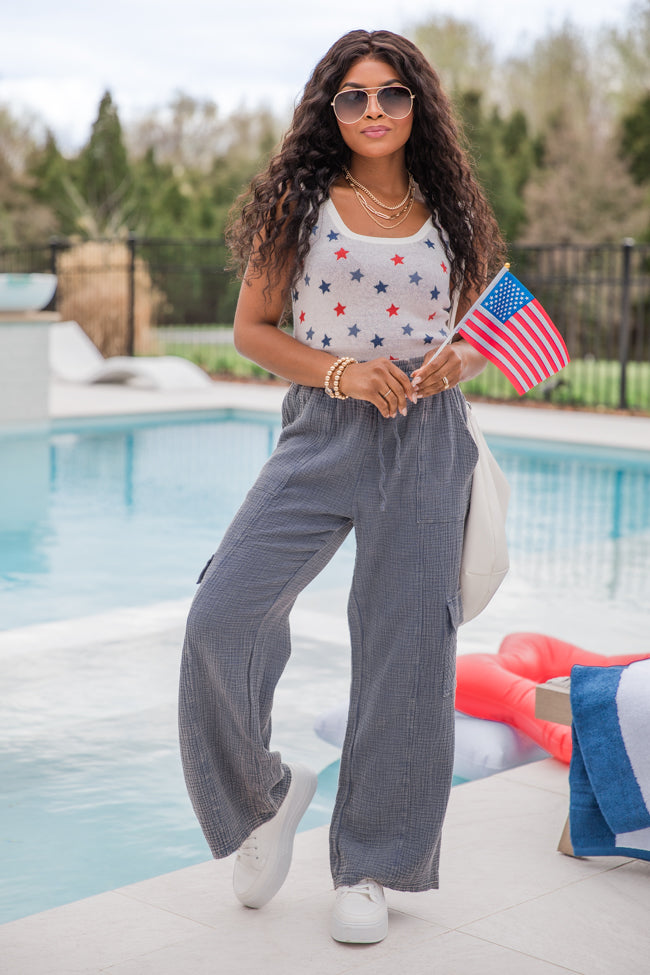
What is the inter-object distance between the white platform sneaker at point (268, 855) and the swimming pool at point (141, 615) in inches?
20.4

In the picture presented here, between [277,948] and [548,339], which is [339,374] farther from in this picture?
[277,948]

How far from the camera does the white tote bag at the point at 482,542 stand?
1960mm

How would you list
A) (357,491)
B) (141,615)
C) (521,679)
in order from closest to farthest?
1. (357,491)
2. (521,679)
3. (141,615)

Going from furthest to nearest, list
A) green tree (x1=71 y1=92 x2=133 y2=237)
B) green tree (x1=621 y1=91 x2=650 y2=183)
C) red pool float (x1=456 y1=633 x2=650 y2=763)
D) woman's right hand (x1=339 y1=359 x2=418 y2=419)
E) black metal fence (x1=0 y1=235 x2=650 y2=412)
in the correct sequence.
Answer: green tree (x1=71 y1=92 x2=133 y2=237) → green tree (x1=621 y1=91 x2=650 y2=183) → black metal fence (x1=0 y1=235 x2=650 y2=412) → red pool float (x1=456 y1=633 x2=650 y2=763) → woman's right hand (x1=339 y1=359 x2=418 y2=419)

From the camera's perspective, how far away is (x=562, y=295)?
11.6 m

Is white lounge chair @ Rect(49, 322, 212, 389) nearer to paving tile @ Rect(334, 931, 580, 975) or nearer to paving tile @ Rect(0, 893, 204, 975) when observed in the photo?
paving tile @ Rect(0, 893, 204, 975)

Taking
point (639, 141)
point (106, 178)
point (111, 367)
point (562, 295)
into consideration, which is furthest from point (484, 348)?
point (106, 178)

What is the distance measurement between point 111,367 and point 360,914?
1164 cm

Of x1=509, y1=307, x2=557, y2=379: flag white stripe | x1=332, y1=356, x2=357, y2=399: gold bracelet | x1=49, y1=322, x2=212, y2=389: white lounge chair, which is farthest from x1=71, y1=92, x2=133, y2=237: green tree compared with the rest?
x1=332, y1=356, x2=357, y2=399: gold bracelet

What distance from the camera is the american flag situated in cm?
196

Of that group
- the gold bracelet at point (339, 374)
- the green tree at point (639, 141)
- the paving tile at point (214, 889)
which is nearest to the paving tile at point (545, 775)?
the paving tile at point (214, 889)

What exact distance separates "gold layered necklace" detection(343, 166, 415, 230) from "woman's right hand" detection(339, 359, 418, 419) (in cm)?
25

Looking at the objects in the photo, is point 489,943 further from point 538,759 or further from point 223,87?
point 223,87

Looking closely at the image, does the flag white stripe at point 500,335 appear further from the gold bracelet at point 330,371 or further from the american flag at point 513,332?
the gold bracelet at point 330,371
